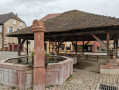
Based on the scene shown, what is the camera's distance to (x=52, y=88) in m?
4.01

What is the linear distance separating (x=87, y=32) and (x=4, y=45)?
2424 centimetres

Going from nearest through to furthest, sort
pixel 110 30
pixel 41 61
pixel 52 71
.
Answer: pixel 41 61, pixel 52 71, pixel 110 30

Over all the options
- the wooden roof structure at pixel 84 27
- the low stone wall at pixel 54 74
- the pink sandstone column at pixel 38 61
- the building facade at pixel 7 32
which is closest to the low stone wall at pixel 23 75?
the low stone wall at pixel 54 74

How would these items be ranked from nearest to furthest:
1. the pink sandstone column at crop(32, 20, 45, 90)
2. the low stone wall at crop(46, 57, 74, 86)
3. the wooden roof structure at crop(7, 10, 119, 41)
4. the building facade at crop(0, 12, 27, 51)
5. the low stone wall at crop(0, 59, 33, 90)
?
the pink sandstone column at crop(32, 20, 45, 90), the low stone wall at crop(0, 59, 33, 90), the low stone wall at crop(46, 57, 74, 86), the wooden roof structure at crop(7, 10, 119, 41), the building facade at crop(0, 12, 27, 51)

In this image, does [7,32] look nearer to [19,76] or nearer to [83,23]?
[83,23]

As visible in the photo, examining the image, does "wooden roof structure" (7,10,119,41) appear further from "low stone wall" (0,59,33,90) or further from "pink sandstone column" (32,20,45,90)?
"low stone wall" (0,59,33,90)

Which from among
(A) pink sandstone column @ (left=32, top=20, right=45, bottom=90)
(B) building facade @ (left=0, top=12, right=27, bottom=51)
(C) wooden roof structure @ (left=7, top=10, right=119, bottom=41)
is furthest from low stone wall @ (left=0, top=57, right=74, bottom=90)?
(B) building facade @ (left=0, top=12, right=27, bottom=51)

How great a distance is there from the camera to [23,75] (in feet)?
12.7

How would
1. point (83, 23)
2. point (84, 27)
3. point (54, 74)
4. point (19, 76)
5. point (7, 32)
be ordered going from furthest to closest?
point (7, 32) → point (83, 23) → point (84, 27) → point (54, 74) → point (19, 76)

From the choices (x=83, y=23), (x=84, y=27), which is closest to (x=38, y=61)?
(x=84, y=27)

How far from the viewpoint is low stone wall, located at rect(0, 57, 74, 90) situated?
389 cm

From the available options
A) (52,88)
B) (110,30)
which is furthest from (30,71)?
(110,30)

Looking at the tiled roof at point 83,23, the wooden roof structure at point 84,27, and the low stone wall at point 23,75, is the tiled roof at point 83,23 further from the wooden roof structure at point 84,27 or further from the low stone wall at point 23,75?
the low stone wall at point 23,75

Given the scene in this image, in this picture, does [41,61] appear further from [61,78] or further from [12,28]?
[12,28]
